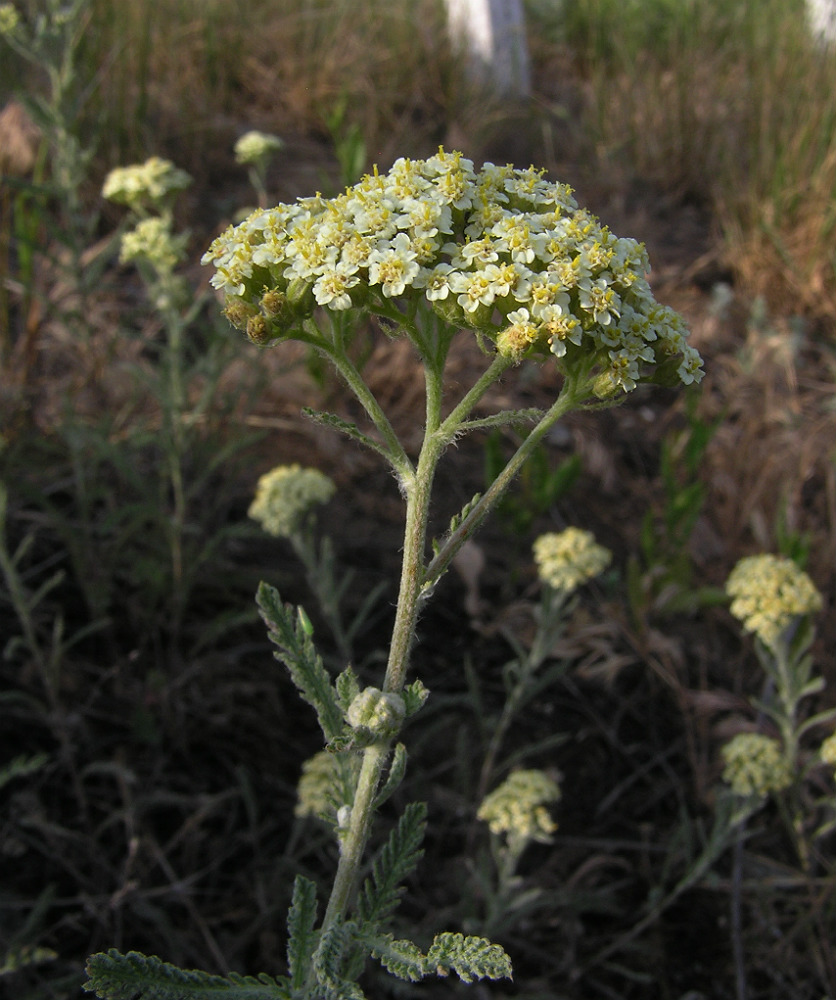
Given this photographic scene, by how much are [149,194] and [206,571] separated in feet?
4.12

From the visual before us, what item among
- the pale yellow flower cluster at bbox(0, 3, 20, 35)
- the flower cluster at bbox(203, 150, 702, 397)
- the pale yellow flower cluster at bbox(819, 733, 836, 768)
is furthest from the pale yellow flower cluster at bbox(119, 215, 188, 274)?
the pale yellow flower cluster at bbox(819, 733, 836, 768)

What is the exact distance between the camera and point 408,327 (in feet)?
4.48

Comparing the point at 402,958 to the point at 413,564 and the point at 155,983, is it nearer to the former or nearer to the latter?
the point at 155,983

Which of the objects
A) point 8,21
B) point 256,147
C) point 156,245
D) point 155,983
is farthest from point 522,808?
point 8,21

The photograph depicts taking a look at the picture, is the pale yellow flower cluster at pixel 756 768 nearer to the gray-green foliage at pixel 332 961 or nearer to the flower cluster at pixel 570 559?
the flower cluster at pixel 570 559

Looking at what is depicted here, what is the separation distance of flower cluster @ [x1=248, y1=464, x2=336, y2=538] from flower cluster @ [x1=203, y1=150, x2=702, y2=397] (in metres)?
1.06

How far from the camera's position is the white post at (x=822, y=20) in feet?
17.2

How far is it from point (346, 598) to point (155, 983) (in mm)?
1877

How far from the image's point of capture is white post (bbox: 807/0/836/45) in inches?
207

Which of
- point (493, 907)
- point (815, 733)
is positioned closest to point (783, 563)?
point (815, 733)

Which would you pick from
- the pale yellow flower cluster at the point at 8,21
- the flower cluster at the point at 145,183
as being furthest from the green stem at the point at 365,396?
the pale yellow flower cluster at the point at 8,21

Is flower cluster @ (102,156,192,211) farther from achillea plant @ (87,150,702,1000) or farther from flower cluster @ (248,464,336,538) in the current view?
achillea plant @ (87,150,702,1000)

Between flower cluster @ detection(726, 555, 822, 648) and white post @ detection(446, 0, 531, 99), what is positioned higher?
white post @ detection(446, 0, 531, 99)

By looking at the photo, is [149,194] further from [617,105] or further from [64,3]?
[617,105]
